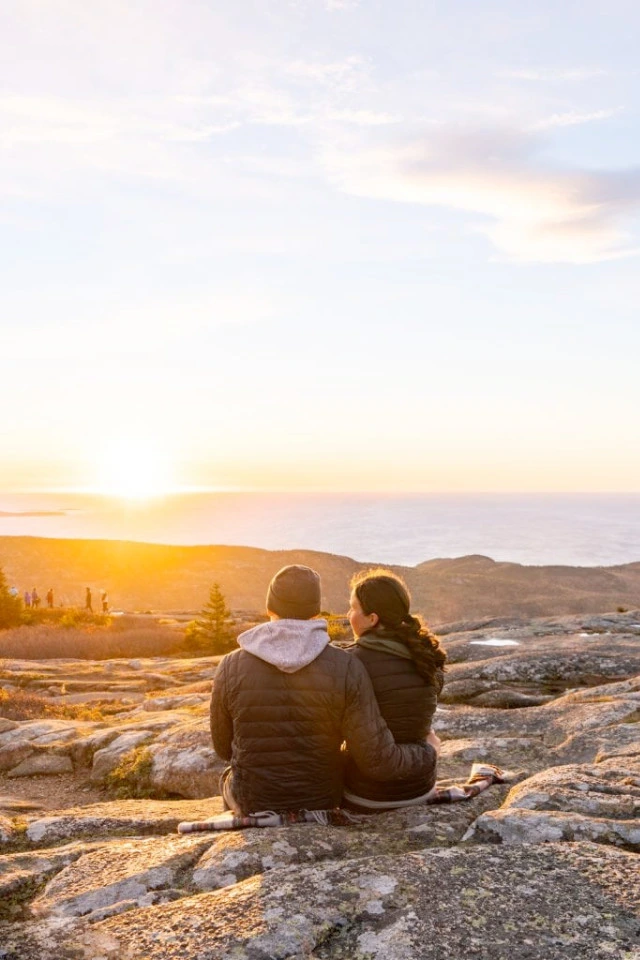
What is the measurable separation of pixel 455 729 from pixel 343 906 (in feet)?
26.8

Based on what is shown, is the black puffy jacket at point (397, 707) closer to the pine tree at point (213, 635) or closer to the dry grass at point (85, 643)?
the dry grass at point (85, 643)

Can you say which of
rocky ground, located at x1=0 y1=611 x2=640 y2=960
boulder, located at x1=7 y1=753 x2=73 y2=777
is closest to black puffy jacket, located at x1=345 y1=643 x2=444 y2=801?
rocky ground, located at x1=0 y1=611 x2=640 y2=960

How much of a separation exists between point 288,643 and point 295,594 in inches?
15.8

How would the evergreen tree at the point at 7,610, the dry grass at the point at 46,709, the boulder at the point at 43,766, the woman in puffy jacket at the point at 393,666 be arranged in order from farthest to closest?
1. the evergreen tree at the point at 7,610
2. the dry grass at the point at 46,709
3. the boulder at the point at 43,766
4. the woman in puffy jacket at the point at 393,666

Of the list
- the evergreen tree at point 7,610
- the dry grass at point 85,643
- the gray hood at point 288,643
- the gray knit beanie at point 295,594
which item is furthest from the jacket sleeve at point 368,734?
the evergreen tree at point 7,610

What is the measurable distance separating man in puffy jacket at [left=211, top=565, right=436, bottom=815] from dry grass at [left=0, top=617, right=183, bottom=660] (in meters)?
26.7

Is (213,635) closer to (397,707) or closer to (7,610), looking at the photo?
(7,610)

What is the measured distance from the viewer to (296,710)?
19.1 feet

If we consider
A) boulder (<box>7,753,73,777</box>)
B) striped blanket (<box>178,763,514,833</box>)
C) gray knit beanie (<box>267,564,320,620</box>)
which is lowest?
boulder (<box>7,753,73,777</box>)

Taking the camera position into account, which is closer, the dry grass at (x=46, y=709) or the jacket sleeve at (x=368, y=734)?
the jacket sleeve at (x=368, y=734)

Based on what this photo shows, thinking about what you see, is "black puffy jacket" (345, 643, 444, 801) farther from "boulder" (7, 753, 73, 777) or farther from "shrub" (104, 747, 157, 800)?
"boulder" (7, 753, 73, 777)

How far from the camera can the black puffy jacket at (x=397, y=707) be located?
20.2 ft

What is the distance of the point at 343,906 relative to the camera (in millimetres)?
4027

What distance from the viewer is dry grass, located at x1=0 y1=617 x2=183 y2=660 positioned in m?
30.4
